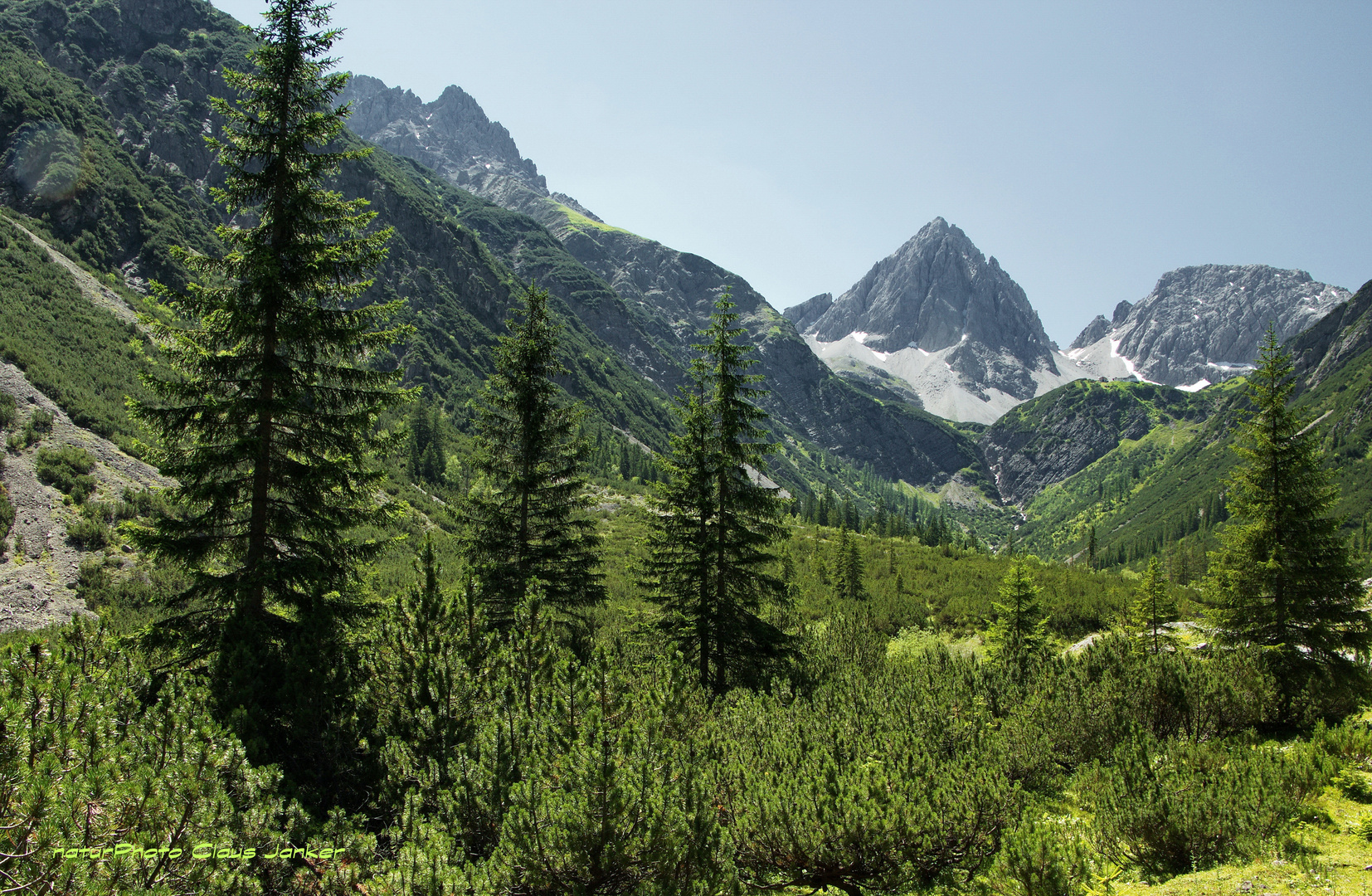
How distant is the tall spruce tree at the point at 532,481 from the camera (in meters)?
16.2

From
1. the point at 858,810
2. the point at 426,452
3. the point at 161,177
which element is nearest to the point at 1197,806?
the point at 858,810

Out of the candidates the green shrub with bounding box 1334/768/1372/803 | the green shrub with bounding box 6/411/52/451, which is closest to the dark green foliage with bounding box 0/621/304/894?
the green shrub with bounding box 1334/768/1372/803

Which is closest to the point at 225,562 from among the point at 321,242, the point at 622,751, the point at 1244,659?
the point at 321,242

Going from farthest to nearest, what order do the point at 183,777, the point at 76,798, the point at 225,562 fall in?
the point at 225,562
the point at 183,777
the point at 76,798

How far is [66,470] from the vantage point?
31.3 metres

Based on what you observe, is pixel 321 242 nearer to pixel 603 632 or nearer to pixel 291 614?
pixel 291 614

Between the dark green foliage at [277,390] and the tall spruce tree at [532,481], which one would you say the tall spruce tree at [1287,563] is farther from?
the dark green foliage at [277,390]

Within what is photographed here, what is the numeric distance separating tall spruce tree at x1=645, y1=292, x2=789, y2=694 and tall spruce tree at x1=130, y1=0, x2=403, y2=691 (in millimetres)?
7303

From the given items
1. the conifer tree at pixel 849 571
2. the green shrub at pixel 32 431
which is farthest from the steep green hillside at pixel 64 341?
the conifer tree at pixel 849 571

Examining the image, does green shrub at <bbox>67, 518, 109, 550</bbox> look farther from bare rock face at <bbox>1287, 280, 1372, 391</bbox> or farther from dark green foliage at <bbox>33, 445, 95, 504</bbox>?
bare rock face at <bbox>1287, 280, 1372, 391</bbox>

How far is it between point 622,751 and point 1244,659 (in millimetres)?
13329

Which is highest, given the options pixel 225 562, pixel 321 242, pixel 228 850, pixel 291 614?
pixel 321 242

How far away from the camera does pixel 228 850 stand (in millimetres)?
4207

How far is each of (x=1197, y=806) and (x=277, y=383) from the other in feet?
44.8
